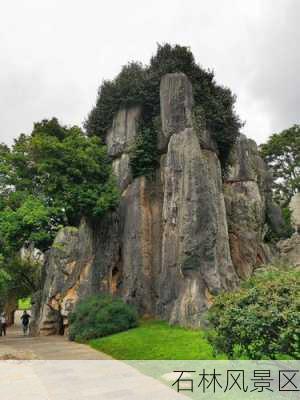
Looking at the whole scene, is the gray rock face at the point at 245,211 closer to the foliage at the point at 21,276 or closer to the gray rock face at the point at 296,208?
the gray rock face at the point at 296,208

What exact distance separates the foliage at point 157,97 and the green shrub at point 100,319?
7125 millimetres

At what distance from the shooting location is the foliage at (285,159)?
122 feet

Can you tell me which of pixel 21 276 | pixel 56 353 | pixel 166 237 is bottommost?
pixel 56 353

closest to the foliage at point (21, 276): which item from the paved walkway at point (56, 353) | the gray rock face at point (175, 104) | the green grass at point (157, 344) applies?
the paved walkway at point (56, 353)

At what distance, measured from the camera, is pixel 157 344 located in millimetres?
12000

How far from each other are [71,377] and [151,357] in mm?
2626

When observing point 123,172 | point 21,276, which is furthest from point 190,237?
point 21,276

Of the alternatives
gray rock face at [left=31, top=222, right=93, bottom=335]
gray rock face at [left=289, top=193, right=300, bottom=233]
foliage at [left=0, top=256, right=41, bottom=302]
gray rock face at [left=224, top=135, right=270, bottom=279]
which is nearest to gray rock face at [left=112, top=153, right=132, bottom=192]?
gray rock face at [left=31, top=222, right=93, bottom=335]

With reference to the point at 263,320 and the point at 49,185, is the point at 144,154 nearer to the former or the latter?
the point at 49,185

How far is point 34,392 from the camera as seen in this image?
758 centimetres

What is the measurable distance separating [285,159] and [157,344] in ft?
97.6

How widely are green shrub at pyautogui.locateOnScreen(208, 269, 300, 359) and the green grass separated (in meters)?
2.42

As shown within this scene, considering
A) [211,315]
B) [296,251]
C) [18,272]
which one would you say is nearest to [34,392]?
[211,315]

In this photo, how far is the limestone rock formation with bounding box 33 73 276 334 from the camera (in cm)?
1617
